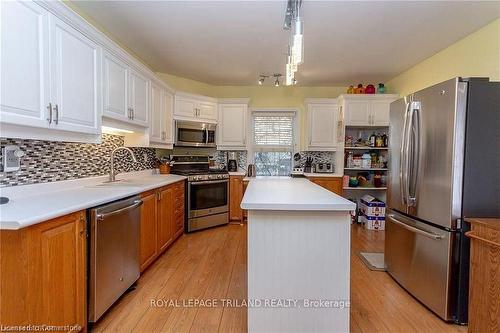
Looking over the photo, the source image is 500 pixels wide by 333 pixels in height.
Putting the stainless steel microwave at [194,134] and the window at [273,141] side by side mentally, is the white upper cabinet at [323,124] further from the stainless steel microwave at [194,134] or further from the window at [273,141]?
the stainless steel microwave at [194,134]

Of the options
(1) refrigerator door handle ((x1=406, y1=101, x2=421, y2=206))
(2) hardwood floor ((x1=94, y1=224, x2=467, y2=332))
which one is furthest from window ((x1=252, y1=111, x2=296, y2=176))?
(1) refrigerator door handle ((x1=406, y1=101, x2=421, y2=206))

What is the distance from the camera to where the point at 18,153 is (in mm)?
1757

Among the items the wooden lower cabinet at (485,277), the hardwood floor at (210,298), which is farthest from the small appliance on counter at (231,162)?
the wooden lower cabinet at (485,277)

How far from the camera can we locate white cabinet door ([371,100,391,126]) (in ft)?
14.4

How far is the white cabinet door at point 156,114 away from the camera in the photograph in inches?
132

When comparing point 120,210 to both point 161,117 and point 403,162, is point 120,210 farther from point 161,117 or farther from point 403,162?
point 403,162

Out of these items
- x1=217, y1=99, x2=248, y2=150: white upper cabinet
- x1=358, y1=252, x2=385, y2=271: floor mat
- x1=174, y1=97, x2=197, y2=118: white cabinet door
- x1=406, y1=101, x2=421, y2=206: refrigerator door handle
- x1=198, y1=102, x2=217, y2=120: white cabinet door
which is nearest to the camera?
x1=406, y1=101, x2=421, y2=206: refrigerator door handle

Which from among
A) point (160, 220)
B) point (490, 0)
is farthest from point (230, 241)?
point (490, 0)

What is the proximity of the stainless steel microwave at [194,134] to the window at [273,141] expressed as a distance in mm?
929

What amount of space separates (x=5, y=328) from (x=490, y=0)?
3.98 m

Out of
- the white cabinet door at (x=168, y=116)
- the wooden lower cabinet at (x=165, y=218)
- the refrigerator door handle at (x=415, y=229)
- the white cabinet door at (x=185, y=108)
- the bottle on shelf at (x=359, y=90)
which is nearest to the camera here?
the refrigerator door handle at (x=415, y=229)

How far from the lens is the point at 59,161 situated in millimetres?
2148

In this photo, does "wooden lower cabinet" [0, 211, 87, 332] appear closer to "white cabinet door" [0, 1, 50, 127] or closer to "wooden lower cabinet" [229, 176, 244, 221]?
"white cabinet door" [0, 1, 50, 127]

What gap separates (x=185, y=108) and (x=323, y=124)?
96.6 inches
